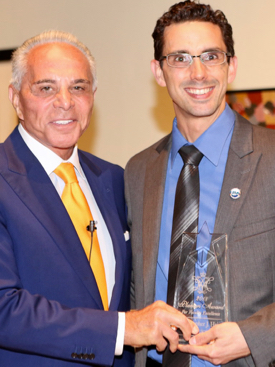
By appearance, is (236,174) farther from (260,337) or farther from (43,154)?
(43,154)

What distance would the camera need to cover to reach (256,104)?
3527mm

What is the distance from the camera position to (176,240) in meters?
2.13

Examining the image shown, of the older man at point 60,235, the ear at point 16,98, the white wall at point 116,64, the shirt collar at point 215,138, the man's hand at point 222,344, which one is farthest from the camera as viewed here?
the white wall at point 116,64

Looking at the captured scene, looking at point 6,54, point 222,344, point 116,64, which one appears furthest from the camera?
point 6,54

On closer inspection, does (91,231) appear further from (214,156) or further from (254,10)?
(254,10)

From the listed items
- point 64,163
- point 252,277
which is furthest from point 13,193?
point 252,277

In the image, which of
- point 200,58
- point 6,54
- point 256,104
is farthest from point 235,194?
point 6,54

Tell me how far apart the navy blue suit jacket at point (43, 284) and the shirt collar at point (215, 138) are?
25.0 inches

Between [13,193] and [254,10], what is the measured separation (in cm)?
230

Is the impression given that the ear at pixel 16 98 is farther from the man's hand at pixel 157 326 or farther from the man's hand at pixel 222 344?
the man's hand at pixel 222 344

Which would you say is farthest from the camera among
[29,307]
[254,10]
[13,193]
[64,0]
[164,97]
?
[64,0]

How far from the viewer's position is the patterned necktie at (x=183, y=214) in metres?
2.04

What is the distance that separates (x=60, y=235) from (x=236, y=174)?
2.60 feet

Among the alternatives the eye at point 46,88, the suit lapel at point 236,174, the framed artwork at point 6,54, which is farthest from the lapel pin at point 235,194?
the framed artwork at point 6,54
